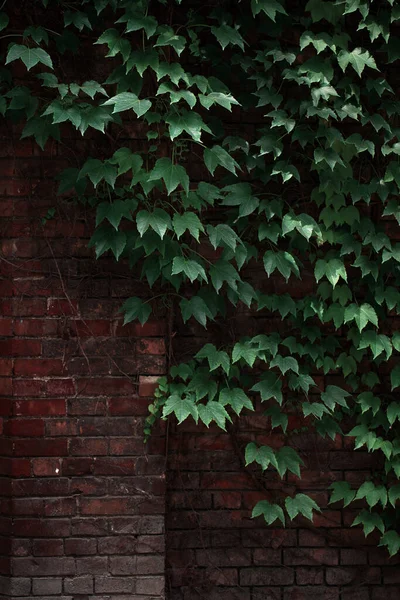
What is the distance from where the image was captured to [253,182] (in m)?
3.11

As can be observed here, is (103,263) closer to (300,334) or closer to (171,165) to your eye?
(171,165)

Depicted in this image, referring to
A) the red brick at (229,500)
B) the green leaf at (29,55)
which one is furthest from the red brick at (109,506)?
the green leaf at (29,55)

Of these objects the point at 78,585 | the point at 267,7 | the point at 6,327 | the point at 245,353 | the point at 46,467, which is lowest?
the point at 78,585

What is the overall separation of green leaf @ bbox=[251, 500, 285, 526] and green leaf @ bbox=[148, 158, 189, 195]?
1.22m

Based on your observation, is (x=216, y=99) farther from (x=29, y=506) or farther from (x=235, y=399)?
(x=29, y=506)

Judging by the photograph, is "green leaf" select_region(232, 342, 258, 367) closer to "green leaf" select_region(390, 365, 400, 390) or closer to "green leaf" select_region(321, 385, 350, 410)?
"green leaf" select_region(321, 385, 350, 410)

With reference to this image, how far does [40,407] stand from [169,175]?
3.17ft

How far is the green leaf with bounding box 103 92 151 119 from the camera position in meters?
2.69

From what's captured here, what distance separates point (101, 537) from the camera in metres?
2.93

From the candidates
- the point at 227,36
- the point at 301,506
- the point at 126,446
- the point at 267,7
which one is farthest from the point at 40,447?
the point at 267,7

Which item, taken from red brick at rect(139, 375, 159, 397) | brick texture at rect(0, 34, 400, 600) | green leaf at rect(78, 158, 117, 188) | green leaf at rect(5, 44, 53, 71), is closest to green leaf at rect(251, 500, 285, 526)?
brick texture at rect(0, 34, 400, 600)

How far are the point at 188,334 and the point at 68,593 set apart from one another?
1.05 m

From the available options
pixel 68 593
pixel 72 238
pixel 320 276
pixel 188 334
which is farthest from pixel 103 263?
pixel 68 593

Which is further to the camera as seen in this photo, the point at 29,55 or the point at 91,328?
the point at 91,328
